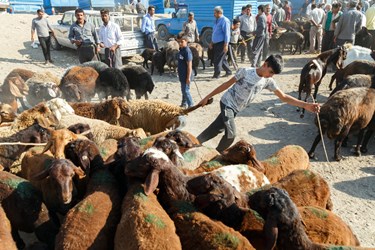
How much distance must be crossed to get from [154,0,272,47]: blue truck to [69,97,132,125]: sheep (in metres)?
14.0

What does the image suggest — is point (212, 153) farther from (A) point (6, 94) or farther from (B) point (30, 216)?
(A) point (6, 94)

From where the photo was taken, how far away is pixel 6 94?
8.90 meters

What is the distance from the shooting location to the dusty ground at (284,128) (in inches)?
223

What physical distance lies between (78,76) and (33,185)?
5.66 metres

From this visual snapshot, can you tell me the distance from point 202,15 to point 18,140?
1710 centimetres

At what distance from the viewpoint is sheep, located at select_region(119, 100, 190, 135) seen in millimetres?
7105

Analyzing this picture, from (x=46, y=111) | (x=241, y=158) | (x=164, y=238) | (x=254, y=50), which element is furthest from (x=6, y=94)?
(x=254, y=50)

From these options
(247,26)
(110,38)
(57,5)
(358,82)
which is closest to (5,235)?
(110,38)

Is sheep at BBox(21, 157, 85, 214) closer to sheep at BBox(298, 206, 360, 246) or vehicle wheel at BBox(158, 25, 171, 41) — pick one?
sheep at BBox(298, 206, 360, 246)

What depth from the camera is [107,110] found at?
720cm

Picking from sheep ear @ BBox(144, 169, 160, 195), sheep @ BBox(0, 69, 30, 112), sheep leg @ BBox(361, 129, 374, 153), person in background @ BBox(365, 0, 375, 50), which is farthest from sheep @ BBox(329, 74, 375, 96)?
→ sheep @ BBox(0, 69, 30, 112)

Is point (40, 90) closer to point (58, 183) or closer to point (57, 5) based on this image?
point (58, 183)

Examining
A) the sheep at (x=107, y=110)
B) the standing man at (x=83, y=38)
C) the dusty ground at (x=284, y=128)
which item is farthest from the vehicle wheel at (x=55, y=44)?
the sheep at (x=107, y=110)

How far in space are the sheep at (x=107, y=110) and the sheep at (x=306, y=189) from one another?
4130 millimetres
